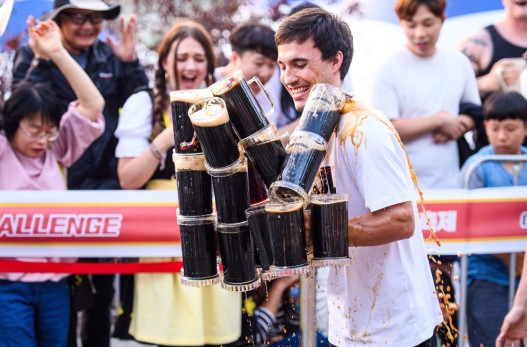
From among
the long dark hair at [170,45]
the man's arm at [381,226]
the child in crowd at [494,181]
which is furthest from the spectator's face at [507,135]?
the man's arm at [381,226]

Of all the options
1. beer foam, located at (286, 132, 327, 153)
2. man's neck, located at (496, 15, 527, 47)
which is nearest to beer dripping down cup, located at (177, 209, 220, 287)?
beer foam, located at (286, 132, 327, 153)

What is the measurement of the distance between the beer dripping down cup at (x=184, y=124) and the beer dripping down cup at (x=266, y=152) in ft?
0.59

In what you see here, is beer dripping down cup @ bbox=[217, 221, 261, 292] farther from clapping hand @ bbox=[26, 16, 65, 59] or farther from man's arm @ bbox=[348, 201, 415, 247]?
clapping hand @ bbox=[26, 16, 65, 59]

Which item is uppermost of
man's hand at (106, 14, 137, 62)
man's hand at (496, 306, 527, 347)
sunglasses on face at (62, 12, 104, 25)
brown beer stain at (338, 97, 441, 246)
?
sunglasses on face at (62, 12, 104, 25)

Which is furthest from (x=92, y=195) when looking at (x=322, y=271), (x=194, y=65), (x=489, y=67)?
(x=489, y=67)

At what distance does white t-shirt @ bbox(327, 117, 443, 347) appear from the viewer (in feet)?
9.39

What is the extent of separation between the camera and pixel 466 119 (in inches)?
199

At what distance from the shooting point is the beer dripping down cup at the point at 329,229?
268cm

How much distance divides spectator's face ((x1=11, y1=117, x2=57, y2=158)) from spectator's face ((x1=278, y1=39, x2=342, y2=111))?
2105 millimetres

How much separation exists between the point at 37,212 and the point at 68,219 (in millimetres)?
187

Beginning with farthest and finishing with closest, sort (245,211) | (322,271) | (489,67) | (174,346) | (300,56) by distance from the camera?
1. (489,67)
2. (322,271)
3. (174,346)
4. (300,56)
5. (245,211)

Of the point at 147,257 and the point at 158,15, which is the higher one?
the point at 158,15

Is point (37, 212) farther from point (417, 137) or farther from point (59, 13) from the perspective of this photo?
point (417, 137)

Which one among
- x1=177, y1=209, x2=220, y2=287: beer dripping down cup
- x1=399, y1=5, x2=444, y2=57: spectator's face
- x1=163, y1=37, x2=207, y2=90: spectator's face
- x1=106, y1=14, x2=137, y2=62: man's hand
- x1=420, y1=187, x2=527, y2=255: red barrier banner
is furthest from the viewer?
x1=106, y1=14, x2=137, y2=62: man's hand
